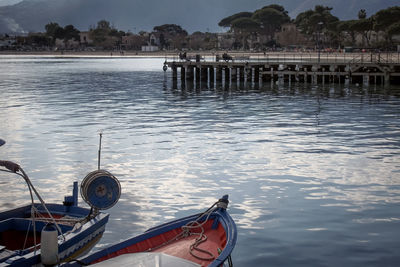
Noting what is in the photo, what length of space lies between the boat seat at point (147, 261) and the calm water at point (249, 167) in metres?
3.46

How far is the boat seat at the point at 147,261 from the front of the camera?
9727mm

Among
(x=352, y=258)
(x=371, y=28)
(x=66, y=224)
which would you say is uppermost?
(x=371, y=28)

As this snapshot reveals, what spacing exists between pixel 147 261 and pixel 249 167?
40.6 ft

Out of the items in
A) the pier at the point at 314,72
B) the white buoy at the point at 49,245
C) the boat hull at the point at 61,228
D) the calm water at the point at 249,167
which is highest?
the pier at the point at 314,72

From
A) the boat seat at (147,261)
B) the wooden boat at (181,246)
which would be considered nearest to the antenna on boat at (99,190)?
the wooden boat at (181,246)

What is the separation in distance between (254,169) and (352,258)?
8.72 meters

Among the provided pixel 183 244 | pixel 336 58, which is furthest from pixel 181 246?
pixel 336 58

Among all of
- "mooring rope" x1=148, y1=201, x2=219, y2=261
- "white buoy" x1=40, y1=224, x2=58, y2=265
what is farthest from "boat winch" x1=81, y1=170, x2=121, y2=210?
"white buoy" x1=40, y1=224, x2=58, y2=265

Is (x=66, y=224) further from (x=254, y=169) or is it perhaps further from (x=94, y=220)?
(x=254, y=169)

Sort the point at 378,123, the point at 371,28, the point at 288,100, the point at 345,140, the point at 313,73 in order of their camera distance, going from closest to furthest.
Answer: the point at 345,140
the point at 378,123
the point at 288,100
the point at 313,73
the point at 371,28

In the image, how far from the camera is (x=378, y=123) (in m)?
34.3

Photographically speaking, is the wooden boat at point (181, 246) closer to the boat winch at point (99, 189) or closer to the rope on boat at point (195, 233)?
the rope on boat at point (195, 233)

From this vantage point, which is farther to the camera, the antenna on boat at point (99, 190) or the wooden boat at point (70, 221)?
the antenna on boat at point (99, 190)

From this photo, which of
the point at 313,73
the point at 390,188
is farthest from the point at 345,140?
the point at 313,73
